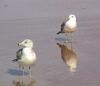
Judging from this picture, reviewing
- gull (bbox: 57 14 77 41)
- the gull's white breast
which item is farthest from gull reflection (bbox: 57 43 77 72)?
the gull's white breast

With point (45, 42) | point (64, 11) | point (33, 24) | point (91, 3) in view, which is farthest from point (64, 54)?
point (91, 3)

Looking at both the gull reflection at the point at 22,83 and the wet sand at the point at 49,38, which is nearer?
the gull reflection at the point at 22,83

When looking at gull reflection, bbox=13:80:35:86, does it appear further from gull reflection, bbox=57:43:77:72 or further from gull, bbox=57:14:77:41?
gull, bbox=57:14:77:41

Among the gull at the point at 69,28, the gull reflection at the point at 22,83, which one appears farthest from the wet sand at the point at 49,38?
the gull at the point at 69,28

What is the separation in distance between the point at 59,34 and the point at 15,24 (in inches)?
48.7

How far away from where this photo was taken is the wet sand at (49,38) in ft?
22.0

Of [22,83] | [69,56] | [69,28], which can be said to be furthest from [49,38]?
[22,83]

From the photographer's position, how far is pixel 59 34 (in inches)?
363

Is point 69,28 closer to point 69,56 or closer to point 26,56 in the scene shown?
point 69,56

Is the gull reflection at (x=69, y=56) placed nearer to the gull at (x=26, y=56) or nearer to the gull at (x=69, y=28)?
the gull at (x=69, y=28)

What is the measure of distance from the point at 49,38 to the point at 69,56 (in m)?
1.11

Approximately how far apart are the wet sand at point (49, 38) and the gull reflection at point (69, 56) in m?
0.06

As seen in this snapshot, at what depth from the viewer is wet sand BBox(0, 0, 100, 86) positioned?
264 inches

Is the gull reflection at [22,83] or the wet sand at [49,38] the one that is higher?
the wet sand at [49,38]
